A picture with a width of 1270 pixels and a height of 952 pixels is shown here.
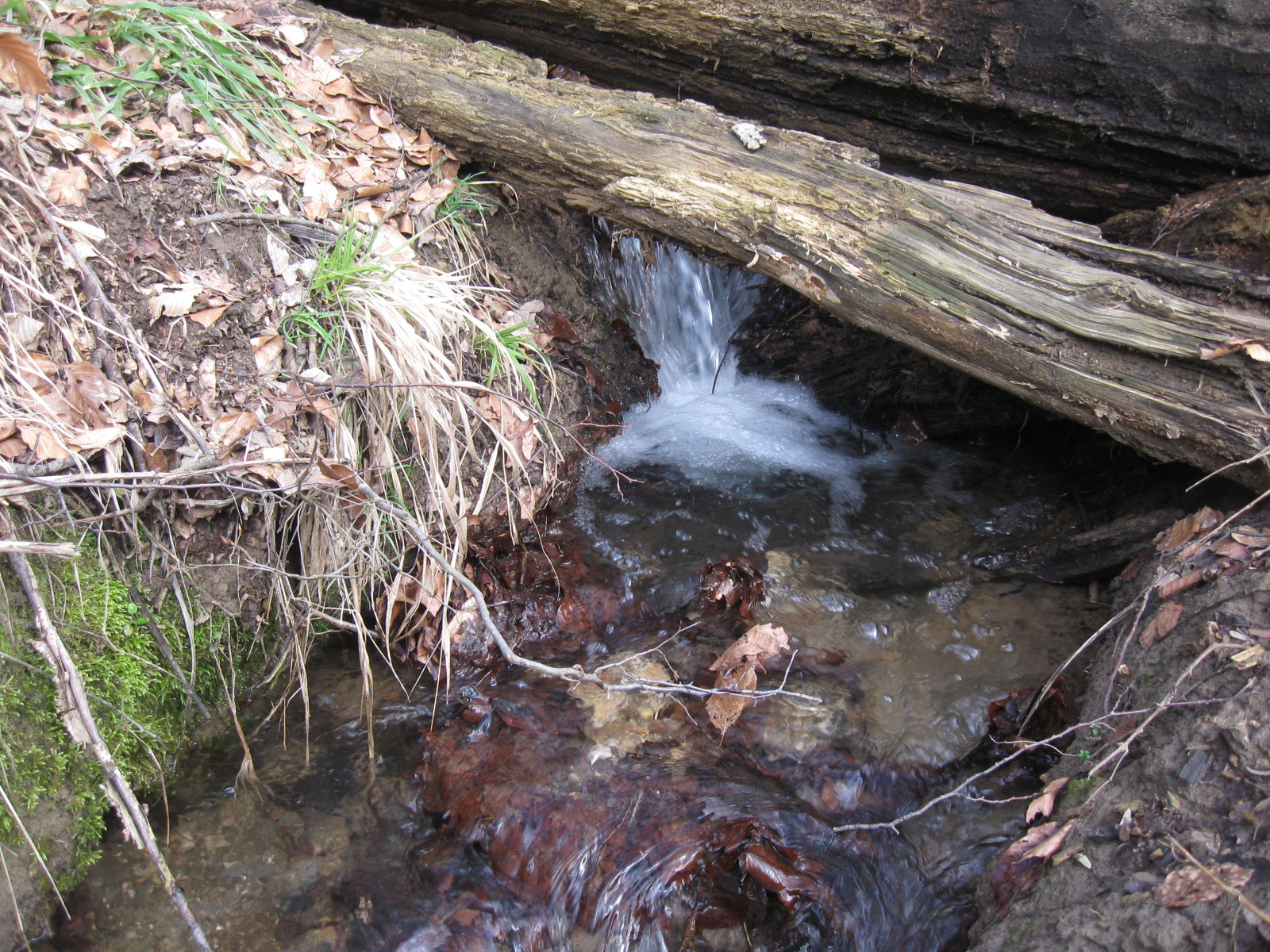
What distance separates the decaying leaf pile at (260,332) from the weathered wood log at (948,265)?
81 cm

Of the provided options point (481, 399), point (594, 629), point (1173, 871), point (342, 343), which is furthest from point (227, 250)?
point (1173, 871)

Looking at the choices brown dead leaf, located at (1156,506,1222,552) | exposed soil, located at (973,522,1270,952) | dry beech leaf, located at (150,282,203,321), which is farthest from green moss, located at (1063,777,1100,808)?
dry beech leaf, located at (150,282,203,321)

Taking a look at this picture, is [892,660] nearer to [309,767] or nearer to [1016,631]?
[1016,631]

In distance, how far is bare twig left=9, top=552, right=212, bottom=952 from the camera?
77.0 inches

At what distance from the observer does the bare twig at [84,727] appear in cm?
196

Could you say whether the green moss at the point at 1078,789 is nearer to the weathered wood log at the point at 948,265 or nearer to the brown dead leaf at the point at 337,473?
the weathered wood log at the point at 948,265

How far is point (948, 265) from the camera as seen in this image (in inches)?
104

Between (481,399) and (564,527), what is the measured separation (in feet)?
2.64

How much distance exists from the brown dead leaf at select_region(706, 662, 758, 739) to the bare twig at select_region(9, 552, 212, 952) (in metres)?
1.74

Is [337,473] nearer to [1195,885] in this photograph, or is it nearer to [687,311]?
[1195,885]

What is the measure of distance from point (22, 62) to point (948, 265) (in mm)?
2956

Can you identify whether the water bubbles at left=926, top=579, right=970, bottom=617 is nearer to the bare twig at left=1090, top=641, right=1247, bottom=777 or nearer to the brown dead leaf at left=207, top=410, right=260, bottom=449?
the bare twig at left=1090, top=641, right=1247, bottom=777

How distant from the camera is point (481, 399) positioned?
3182 millimetres

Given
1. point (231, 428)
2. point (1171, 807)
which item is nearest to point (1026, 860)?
point (1171, 807)
